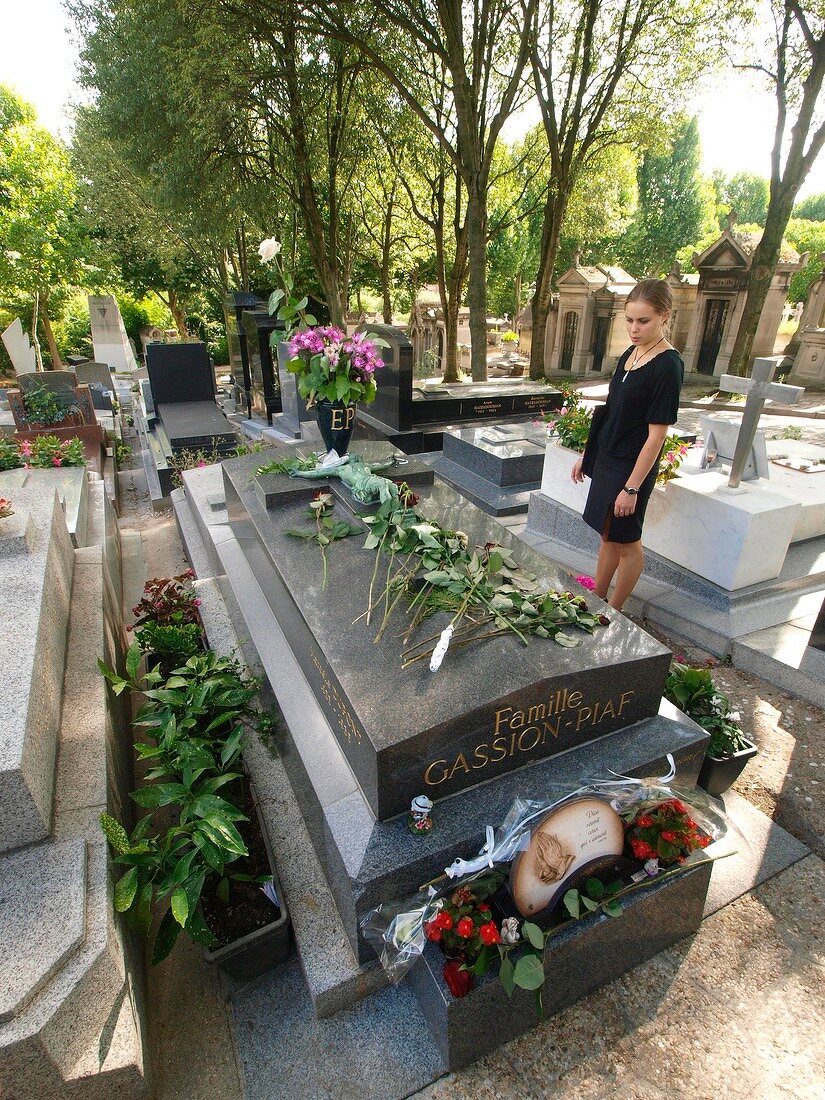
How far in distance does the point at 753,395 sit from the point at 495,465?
3197 mm

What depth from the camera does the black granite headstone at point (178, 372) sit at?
11164 mm

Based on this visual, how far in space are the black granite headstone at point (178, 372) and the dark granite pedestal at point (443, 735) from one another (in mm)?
9801

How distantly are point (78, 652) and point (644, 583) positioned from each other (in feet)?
13.7

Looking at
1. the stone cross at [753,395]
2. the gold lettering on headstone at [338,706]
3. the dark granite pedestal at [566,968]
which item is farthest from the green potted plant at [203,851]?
the stone cross at [753,395]

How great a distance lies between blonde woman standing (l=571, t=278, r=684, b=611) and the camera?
3.23 m

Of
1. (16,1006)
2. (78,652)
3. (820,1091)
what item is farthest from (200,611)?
(820,1091)

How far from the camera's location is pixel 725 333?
57.0 feet

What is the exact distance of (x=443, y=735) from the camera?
2.18 metres

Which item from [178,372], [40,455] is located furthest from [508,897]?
[178,372]

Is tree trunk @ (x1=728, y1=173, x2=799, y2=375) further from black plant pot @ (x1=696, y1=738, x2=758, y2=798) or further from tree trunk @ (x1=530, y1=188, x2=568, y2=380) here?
black plant pot @ (x1=696, y1=738, x2=758, y2=798)

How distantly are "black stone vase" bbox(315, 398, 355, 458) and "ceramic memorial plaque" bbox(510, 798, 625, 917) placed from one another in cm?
319

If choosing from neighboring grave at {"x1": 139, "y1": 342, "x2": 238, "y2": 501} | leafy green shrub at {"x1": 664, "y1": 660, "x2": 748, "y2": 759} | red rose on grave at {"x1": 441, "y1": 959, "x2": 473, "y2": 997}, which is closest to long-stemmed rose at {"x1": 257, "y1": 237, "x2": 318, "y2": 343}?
leafy green shrub at {"x1": 664, "y1": 660, "x2": 748, "y2": 759}

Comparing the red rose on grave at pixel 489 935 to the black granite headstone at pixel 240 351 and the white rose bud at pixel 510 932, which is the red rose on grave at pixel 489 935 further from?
the black granite headstone at pixel 240 351

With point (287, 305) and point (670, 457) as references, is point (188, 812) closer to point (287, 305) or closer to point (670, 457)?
point (287, 305)
